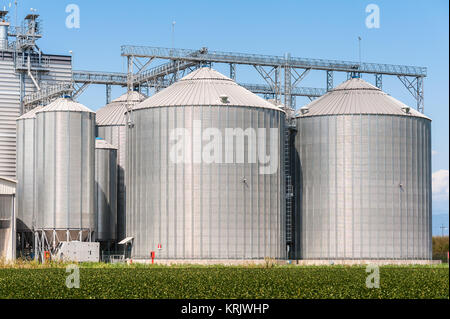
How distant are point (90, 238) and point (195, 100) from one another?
19.3 metres

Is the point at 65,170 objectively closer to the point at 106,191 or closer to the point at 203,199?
the point at 106,191

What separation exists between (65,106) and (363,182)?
34666mm

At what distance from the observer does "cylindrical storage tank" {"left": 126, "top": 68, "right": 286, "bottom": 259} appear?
3745 inches

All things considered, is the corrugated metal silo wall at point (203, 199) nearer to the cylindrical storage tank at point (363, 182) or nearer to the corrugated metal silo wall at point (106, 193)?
the cylindrical storage tank at point (363, 182)

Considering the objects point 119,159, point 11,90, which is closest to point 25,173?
point 119,159

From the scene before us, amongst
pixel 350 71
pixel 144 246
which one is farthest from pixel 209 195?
pixel 350 71

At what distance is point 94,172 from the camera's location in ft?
336

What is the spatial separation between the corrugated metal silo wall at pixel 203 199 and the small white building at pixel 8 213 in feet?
42.0

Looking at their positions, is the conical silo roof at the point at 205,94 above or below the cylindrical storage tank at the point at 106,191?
above

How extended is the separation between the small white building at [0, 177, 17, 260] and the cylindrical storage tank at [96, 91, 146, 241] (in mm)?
18264

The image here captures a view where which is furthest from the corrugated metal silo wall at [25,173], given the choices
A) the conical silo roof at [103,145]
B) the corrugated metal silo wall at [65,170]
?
the conical silo roof at [103,145]

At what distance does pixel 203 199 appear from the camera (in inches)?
3745

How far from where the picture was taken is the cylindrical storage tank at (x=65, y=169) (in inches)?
3905
